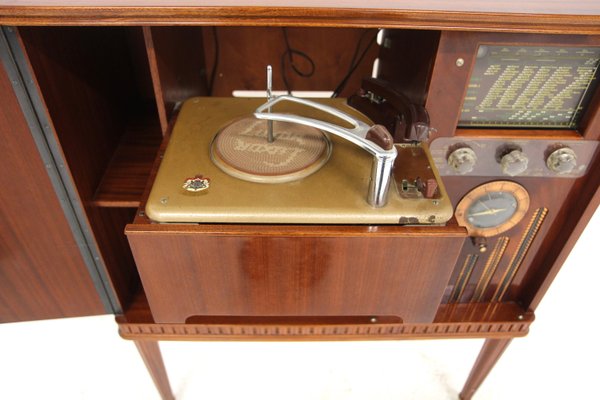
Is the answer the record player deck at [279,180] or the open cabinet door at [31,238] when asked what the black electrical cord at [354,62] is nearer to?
the record player deck at [279,180]

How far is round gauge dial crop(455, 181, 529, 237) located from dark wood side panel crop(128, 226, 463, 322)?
0.21 m

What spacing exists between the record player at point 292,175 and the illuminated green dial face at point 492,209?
183 millimetres

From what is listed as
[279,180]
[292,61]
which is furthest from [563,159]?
[292,61]

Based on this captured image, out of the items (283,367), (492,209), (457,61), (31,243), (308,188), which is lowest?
(283,367)

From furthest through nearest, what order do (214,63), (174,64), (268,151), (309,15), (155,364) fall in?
1. (214,63)
2. (155,364)
3. (174,64)
4. (268,151)
5. (309,15)

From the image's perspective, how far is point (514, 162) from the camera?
0.84 meters

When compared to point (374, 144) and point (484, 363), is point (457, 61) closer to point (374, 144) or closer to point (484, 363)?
point (374, 144)

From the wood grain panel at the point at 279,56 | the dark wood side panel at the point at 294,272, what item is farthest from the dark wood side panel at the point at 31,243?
the wood grain panel at the point at 279,56

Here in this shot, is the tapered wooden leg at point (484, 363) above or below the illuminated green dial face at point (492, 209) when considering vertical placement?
below

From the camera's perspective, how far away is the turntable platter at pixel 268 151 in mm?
762

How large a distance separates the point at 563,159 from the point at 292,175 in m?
0.45

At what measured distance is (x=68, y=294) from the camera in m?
1.14

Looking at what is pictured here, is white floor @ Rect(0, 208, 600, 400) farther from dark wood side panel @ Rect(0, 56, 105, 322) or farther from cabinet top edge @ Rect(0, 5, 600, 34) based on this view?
cabinet top edge @ Rect(0, 5, 600, 34)

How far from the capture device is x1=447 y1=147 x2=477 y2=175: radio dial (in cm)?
84
